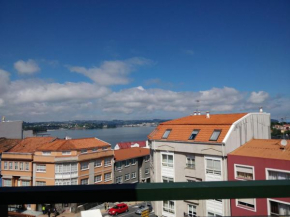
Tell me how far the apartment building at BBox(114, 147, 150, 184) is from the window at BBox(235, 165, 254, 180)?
16080mm

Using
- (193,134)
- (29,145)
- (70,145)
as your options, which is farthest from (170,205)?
(29,145)

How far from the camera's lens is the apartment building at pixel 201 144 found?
484 inches

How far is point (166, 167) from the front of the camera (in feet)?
47.6

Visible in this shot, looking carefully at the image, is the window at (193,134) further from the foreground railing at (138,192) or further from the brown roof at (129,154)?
the brown roof at (129,154)

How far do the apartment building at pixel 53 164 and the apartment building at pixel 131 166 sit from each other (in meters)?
2.81

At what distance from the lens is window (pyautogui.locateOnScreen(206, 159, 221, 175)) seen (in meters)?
12.2

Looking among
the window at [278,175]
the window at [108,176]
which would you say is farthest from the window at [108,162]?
the window at [278,175]

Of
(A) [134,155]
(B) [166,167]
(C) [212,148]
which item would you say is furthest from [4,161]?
(C) [212,148]

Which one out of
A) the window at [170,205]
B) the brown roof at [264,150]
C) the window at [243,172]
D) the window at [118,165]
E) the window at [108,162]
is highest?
the window at [170,205]

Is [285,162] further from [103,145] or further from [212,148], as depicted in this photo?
[103,145]

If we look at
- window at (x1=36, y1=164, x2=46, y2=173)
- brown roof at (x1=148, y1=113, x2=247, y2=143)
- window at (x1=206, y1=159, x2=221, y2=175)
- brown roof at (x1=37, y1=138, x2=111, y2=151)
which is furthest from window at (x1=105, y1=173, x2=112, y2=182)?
window at (x1=206, y1=159, x2=221, y2=175)

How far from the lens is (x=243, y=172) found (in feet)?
37.1

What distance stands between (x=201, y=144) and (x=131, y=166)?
1620 centimetres

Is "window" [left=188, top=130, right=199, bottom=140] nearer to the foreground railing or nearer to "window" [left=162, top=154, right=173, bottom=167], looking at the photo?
"window" [left=162, top=154, right=173, bottom=167]
